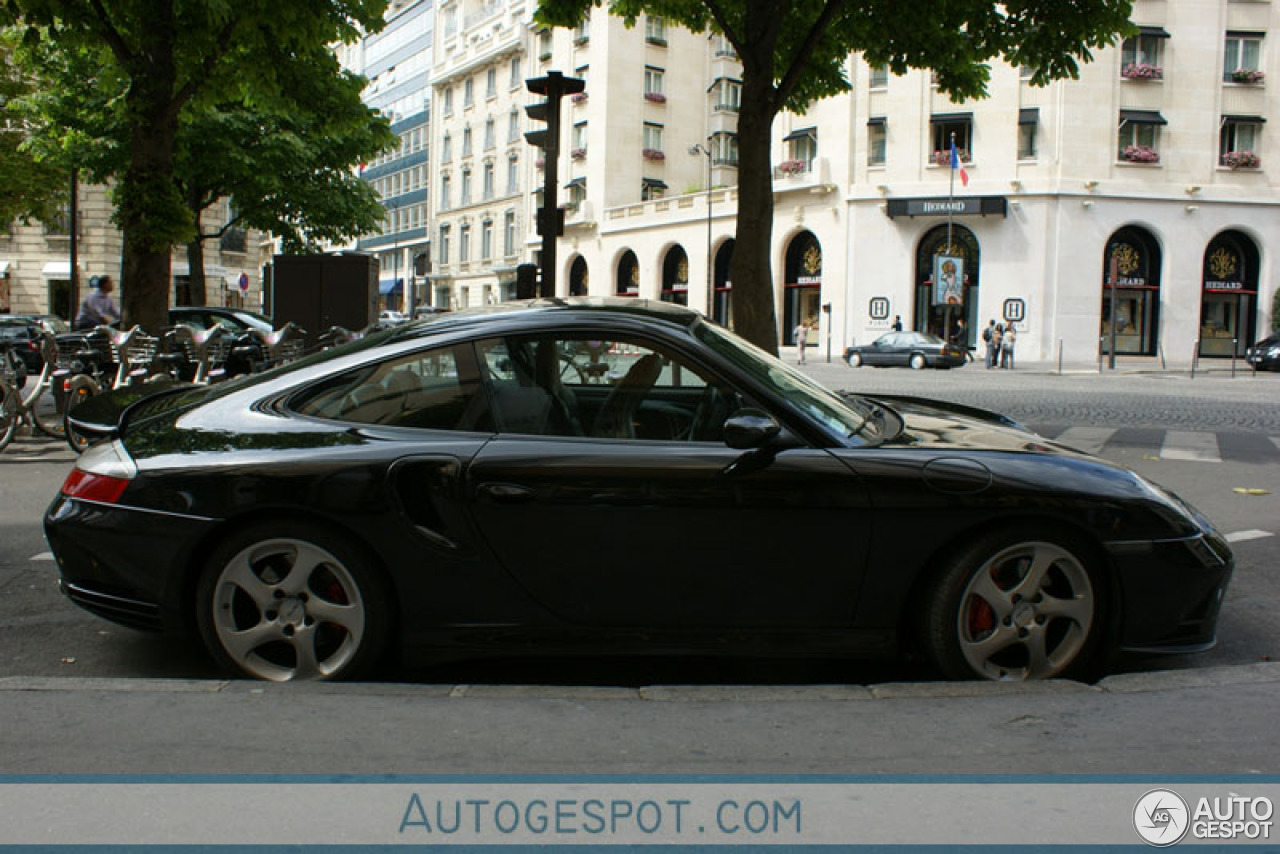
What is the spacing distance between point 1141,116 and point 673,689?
43041 mm

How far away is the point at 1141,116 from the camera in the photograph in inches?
1612

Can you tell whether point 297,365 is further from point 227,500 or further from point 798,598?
point 798,598

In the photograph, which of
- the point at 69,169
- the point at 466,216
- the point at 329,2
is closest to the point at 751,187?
the point at 329,2

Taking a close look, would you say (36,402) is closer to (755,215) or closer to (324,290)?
(755,215)

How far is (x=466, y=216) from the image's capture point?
230 ft

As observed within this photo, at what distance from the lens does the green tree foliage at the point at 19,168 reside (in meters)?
30.6

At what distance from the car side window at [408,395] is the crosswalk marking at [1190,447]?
27.9 ft

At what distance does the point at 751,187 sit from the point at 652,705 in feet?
33.4

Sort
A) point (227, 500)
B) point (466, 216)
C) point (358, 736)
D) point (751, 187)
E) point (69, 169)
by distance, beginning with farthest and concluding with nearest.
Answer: point (466, 216)
point (69, 169)
point (751, 187)
point (227, 500)
point (358, 736)

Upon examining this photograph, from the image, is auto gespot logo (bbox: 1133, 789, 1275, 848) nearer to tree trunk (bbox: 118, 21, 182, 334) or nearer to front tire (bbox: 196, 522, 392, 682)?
front tire (bbox: 196, 522, 392, 682)

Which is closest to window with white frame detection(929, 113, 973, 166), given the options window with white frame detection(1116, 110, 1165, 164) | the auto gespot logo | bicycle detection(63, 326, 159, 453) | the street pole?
window with white frame detection(1116, 110, 1165, 164)

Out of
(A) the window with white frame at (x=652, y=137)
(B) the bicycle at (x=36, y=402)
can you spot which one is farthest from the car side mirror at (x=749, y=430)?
(A) the window with white frame at (x=652, y=137)

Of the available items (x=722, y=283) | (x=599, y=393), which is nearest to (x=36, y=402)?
(x=599, y=393)

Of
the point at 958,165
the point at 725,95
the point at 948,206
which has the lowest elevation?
the point at 948,206
